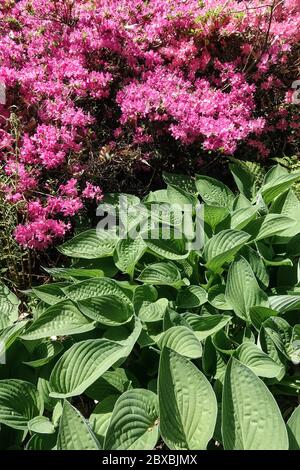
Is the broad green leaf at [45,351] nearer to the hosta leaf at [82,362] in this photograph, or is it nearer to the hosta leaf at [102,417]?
the hosta leaf at [82,362]

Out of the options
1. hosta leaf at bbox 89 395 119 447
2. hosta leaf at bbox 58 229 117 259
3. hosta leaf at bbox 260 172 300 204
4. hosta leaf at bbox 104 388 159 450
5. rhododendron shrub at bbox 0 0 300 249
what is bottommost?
hosta leaf at bbox 89 395 119 447

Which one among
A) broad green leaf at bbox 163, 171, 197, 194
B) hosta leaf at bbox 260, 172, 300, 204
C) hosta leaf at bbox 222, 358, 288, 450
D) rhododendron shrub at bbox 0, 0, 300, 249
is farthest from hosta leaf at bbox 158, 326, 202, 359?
broad green leaf at bbox 163, 171, 197, 194

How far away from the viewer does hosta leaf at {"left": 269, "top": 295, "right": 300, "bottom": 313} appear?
1795mm

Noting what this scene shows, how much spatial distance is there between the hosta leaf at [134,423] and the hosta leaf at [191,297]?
0.49 metres

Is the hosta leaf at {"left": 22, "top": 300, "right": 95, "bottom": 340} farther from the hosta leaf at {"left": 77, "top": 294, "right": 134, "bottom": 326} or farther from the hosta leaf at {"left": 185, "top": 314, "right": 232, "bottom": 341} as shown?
the hosta leaf at {"left": 185, "top": 314, "right": 232, "bottom": 341}

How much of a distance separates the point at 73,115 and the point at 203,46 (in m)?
0.97

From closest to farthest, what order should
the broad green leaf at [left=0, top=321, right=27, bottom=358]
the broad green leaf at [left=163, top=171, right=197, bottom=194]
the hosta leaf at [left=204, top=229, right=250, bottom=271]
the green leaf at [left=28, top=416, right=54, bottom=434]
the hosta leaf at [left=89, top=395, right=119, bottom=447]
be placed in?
1. the green leaf at [left=28, top=416, right=54, bottom=434]
2. the hosta leaf at [left=89, top=395, right=119, bottom=447]
3. the broad green leaf at [left=0, top=321, right=27, bottom=358]
4. the hosta leaf at [left=204, top=229, right=250, bottom=271]
5. the broad green leaf at [left=163, top=171, right=197, bottom=194]

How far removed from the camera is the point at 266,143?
9.55 ft

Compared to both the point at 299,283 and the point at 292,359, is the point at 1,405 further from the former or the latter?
the point at 299,283

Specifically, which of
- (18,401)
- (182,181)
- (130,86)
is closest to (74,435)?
(18,401)

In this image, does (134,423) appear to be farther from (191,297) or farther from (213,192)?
(213,192)

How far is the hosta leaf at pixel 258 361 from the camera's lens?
161 centimetres

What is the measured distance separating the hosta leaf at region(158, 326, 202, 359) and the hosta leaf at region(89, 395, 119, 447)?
0.27 meters

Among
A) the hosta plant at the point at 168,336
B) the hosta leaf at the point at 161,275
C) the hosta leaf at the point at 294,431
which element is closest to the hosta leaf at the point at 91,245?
the hosta plant at the point at 168,336
